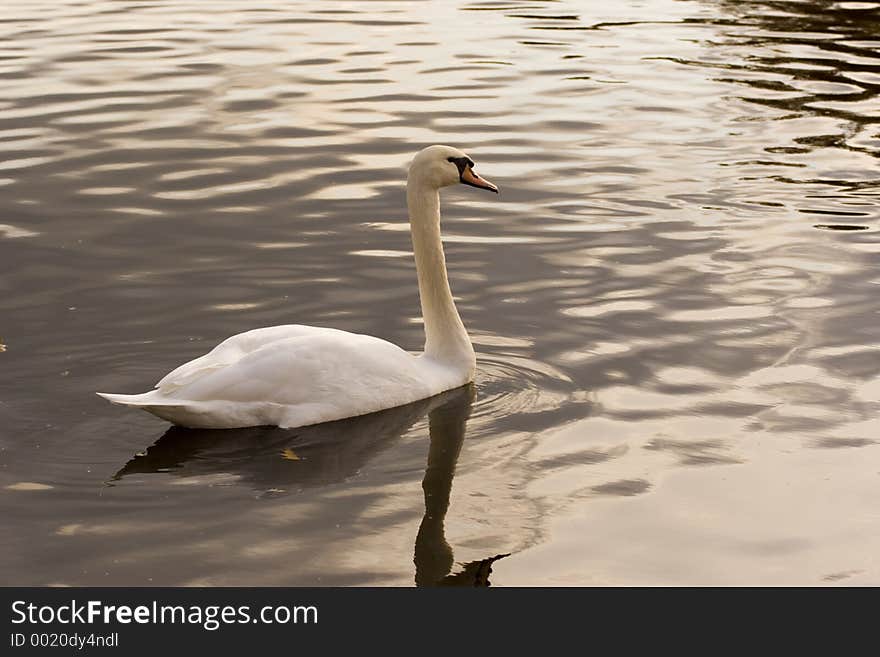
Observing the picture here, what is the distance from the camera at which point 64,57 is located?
20.6 meters

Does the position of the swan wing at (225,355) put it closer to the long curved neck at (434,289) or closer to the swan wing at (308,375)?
the swan wing at (308,375)

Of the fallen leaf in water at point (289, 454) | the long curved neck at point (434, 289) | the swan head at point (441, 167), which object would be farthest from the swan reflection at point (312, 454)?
the swan head at point (441, 167)

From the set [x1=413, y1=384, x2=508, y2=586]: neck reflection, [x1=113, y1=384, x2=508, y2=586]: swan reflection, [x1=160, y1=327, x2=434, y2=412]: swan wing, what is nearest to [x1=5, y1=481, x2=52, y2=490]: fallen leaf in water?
[x1=113, y1=384, x2=508, y2=586]: swan reflection

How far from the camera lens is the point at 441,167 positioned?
9.45 metres

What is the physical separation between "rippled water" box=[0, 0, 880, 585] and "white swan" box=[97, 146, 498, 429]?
147mm

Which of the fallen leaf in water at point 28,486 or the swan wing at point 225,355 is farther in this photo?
the swan wing at point 225,355

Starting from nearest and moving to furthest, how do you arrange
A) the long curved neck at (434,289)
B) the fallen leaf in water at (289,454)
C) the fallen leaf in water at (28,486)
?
1. the fallen leaf in water at (28,486)
2. the fallen leaf in water at (289,454)
3. the long curved neck at (434,289)

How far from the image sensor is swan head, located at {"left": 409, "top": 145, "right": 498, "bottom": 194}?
9.42 metres

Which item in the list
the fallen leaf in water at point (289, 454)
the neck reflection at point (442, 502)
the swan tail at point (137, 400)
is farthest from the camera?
the fallen leaf in water at point (289, 454)

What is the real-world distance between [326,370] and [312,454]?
512 millimetres

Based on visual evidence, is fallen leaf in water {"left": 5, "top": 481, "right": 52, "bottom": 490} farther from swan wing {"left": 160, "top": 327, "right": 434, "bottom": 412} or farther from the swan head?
the swan head

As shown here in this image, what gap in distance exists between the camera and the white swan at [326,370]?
27.2ft
